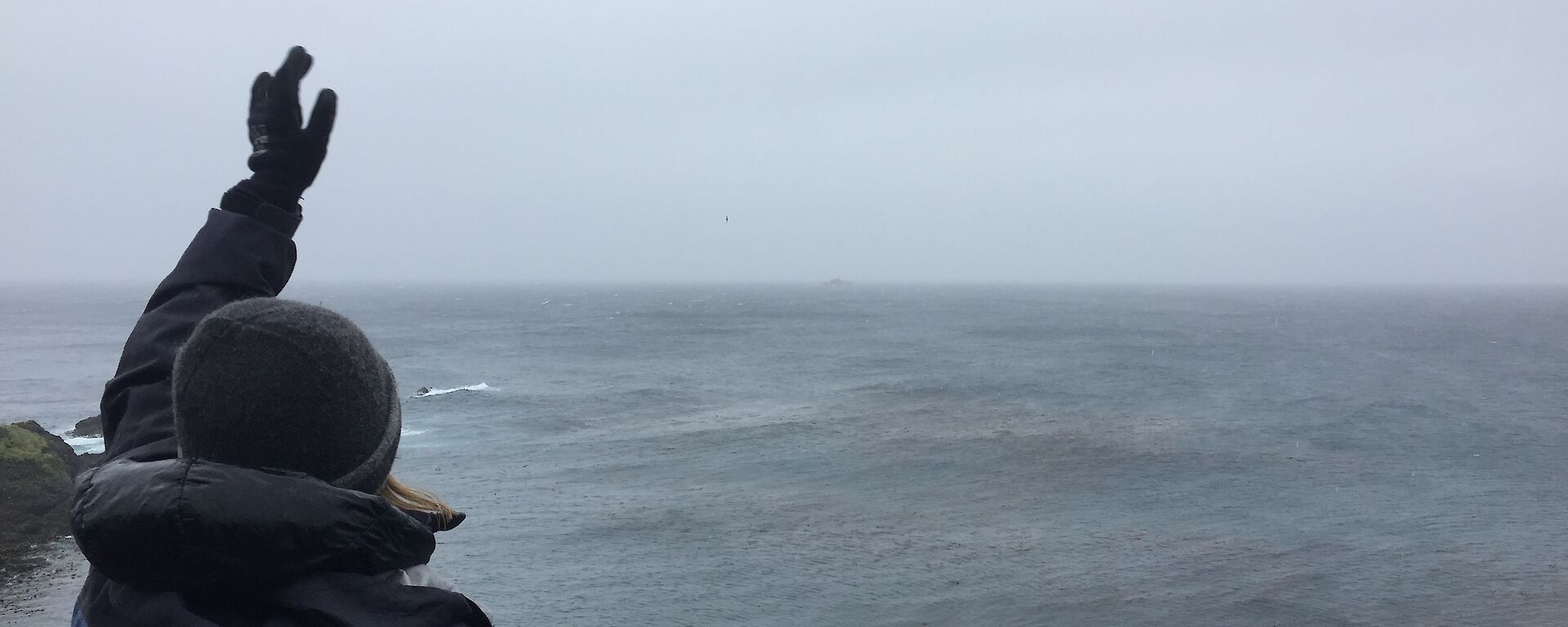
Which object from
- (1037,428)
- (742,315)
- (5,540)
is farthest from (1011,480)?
(742,315)

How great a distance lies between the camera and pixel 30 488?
96.7ft

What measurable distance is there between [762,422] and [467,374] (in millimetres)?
31835

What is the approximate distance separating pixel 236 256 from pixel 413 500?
0.72 m

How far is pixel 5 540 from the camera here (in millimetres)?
27422

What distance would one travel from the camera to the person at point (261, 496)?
1.66 metres

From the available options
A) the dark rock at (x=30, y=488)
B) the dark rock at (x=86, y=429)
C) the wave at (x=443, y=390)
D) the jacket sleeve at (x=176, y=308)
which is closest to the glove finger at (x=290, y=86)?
the jacket sleeve at (x=176, y=308)

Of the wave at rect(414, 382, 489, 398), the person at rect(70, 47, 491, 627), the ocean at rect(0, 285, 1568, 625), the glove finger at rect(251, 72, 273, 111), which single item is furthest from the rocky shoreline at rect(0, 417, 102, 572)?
the wave at rect(414, 382, 489, 398)

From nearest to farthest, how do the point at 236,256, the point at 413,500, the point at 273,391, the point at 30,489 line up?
the point at 273,391 < the point at 413,500 < the point at 236,256 < the point at 30,489

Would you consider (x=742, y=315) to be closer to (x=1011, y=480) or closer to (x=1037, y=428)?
(x=1037, y=428)

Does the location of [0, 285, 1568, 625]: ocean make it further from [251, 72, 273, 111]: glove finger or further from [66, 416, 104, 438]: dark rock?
[251, 72, 273, 111]: glove finger

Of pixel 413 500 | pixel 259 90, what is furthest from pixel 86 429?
pixel 413 500

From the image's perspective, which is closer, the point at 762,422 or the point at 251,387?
the point at 251,387

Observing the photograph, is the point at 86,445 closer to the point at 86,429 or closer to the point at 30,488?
the point at 86,429

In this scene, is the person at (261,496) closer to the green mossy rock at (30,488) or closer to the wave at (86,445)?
the green mossy rock at (30,488)
